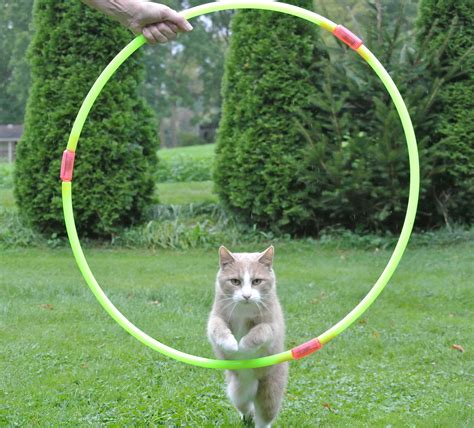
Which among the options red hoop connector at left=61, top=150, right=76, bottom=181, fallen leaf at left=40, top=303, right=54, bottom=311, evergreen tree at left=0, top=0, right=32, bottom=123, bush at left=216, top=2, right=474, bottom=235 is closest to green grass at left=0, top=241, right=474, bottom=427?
fallen leaf at left=40, top=303, right=54, bottom=311

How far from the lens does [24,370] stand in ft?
19.8

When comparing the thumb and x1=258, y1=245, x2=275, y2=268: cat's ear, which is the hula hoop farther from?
x1=258, y1=245, x2=275, y2=268: cat's ear

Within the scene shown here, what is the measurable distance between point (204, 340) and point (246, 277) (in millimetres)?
2701

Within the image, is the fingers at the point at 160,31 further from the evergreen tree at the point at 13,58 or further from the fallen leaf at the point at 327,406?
the evergreen tree at the point at 13,58

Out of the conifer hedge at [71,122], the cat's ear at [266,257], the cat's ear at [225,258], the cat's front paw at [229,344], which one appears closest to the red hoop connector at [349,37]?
the cat's ear at [266,257]

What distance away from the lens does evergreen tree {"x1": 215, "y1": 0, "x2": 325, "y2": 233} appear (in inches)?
422

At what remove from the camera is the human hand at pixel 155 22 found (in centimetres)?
439

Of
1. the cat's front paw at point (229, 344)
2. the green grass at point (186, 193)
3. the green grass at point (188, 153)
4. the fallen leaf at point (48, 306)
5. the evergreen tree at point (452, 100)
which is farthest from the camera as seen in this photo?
the green grass at point (188, 153)

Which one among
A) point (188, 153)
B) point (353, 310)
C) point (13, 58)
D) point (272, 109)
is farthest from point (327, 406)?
point (13, 58)

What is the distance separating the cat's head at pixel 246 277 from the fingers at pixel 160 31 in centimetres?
129

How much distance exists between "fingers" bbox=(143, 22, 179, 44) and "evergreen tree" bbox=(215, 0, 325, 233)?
6.18 meters

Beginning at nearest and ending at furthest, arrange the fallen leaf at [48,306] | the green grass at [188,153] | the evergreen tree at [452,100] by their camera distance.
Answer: the fallen leaf at [48,306] < the evergreen tree at [452,100] < the green grass at [188,153]

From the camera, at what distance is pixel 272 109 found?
10781 mm

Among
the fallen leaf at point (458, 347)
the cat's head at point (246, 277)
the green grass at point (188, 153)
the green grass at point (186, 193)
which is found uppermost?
the green grass at point (188, 153)
